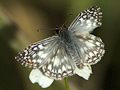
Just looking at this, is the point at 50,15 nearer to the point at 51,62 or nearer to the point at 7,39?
the point at 7,39

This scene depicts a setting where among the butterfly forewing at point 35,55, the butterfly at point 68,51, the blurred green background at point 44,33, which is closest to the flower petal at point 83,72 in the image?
the butterfly at point 68,51

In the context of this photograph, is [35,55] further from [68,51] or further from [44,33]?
[44,33]

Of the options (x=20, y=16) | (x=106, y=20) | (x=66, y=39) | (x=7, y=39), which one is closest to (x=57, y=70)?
(x=66, y=39)

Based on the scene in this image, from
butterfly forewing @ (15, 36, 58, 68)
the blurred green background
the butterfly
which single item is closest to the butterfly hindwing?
the butterfly

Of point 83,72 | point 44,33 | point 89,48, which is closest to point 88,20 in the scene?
point 89,48

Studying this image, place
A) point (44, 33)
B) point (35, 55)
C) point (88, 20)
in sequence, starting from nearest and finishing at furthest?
point (35, 55) < point (88, 20) < point (44, 33)

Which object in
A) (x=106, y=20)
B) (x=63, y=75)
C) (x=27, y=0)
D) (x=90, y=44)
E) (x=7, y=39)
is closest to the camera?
(x=63, y=75)
